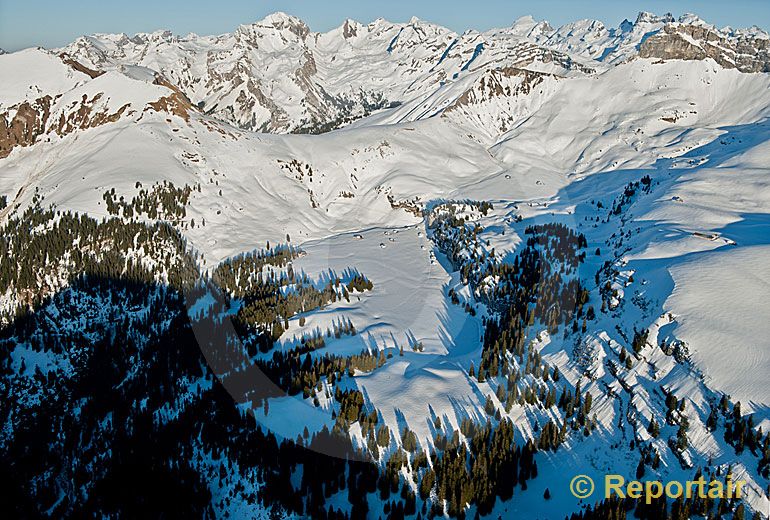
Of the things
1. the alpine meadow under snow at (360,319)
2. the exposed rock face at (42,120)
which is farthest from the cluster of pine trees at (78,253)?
the exposed rock face at (42,120)

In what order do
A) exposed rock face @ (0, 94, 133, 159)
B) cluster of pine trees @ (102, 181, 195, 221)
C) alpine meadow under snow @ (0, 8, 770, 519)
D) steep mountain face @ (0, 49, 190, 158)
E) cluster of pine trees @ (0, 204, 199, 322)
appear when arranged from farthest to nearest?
steep mountain face @ (0, 49, 190, 158)
exposed rock face @ (0, 94, 133, 159)
cluster of pine trees @ (102, 181, 195, 221)
cluster of pine trees @ (0, 204, 199, 322)
alpine meadow under snow @ (0, 8, 770, 519)

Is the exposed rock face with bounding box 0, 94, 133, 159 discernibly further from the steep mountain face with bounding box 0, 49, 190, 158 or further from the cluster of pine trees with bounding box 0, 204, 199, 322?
the cluster of pine trees with bounding box 0, 204, 199, 322

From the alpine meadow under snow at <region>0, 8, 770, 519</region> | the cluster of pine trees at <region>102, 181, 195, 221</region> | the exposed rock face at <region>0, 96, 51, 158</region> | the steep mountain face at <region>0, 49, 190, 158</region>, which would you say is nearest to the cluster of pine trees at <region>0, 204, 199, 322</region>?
the alpine meadow under snow at <region>0, 8, 770, 519</region>

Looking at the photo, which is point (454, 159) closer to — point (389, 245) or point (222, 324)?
point (389, 245)

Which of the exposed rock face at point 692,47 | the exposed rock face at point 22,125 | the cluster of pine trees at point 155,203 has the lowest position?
the cluster of pine trees at point 155,203

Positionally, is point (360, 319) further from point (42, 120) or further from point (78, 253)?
point (42, 120)

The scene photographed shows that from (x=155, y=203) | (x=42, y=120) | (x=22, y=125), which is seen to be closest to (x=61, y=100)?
(x=42, y=120)

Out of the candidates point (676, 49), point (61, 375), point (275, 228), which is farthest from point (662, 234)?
point (676, 49)

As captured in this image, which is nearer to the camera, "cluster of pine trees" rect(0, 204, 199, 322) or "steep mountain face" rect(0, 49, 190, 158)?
"cluster of pine trees" rect(0, 204, 199, 322)

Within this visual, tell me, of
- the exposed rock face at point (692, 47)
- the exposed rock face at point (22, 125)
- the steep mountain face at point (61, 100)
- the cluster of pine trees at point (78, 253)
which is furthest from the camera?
the exposed rock face at point (692, 47)

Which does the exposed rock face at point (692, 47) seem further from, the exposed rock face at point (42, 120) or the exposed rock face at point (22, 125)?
the exposed rock face at point (22, 125)
